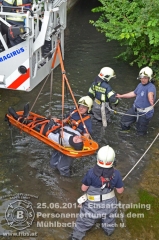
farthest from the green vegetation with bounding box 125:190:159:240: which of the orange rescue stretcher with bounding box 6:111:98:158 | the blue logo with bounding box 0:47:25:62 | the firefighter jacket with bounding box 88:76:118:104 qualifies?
the blue logo with bounding box 0:47:25:62

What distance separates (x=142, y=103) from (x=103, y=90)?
2.91 ft

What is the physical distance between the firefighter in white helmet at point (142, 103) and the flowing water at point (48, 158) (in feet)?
0.85

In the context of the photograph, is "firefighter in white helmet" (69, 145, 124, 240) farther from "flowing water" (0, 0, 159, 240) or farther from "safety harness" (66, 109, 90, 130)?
"safety harness" (66, 109, 90, 130)

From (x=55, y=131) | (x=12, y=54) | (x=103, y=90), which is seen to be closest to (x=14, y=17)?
(x=12, y=54)

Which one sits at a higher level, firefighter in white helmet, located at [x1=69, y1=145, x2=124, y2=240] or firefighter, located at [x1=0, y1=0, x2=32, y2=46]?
firefighter, located at [x1=0, y1=0, x2=32, y2=46]

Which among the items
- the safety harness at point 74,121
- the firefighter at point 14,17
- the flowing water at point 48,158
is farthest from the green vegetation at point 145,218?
the firefighter at point 14,17

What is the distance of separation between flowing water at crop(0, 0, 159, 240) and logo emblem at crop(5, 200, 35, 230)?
0.06 meters

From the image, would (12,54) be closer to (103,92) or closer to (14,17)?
(14,17)

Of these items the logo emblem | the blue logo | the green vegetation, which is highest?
the blue logo

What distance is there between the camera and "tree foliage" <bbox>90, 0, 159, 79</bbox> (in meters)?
9.19

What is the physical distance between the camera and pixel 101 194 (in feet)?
16.5

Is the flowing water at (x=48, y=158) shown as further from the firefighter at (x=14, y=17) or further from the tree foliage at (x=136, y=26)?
the firefighter at (x=14, y=17)

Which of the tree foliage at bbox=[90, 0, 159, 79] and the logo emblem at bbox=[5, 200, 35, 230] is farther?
the tree foliage at bbox=[90, 0, 159, 79]

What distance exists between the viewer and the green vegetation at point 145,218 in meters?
5.57
